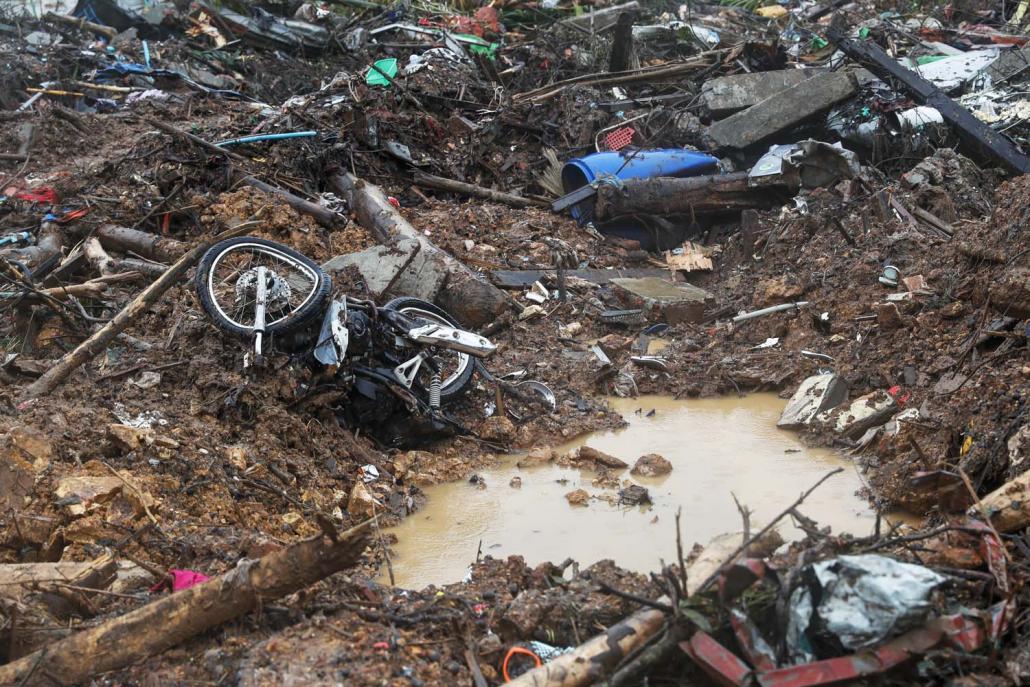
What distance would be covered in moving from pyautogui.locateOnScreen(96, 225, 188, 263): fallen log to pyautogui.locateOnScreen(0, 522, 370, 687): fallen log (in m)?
5.48

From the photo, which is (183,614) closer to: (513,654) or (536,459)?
(513,654)

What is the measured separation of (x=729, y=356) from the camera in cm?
817

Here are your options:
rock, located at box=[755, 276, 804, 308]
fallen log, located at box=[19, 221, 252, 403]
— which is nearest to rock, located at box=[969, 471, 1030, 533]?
rock, located at box=[755, 276, 804, 308]

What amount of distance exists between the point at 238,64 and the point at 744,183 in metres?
9.27

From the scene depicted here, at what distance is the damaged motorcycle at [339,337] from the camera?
6398mm

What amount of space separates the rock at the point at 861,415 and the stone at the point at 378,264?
3.57 metres

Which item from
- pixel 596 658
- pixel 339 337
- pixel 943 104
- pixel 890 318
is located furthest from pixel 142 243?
pixel 943 104

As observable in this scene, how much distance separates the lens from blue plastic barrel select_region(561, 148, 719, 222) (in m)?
11.0

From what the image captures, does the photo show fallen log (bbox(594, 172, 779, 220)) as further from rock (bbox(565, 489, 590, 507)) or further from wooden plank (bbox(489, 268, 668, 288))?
rock (bbox(565, 489, 590, 507))

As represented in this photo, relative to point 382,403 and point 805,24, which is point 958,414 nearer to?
point 382,403

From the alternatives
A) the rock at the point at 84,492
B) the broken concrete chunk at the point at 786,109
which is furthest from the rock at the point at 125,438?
the broken concrete chunk at the point at 786,109

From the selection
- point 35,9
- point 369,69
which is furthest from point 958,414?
point 35,9

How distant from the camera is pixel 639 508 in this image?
5.82 metres

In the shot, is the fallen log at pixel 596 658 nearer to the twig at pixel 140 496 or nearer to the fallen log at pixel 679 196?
the twig at pixel 140 496
